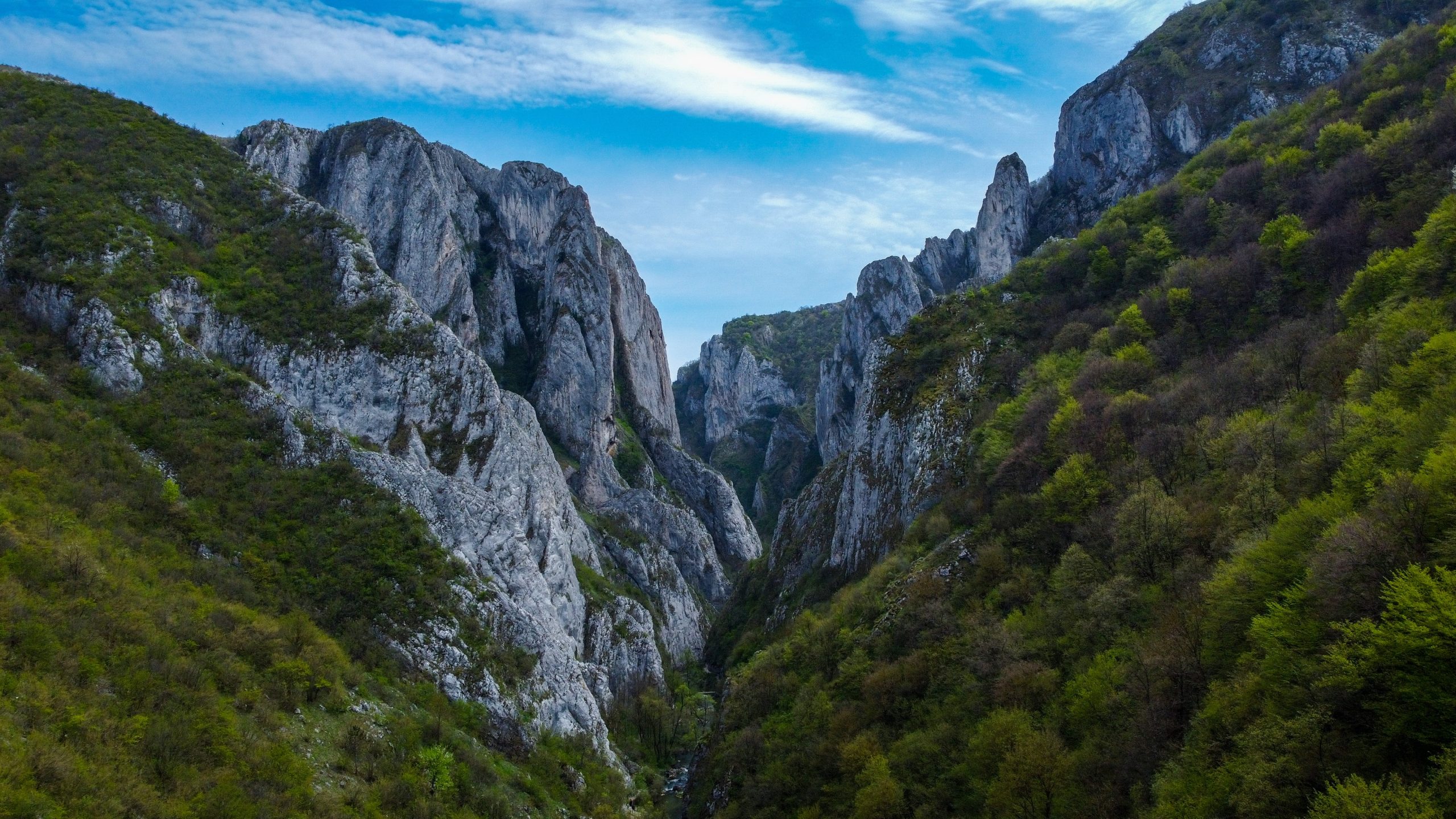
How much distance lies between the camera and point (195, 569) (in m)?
31.9

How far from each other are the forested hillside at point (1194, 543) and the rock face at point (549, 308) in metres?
57.1

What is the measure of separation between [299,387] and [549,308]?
67539 millimetres

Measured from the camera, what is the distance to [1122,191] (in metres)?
91.1

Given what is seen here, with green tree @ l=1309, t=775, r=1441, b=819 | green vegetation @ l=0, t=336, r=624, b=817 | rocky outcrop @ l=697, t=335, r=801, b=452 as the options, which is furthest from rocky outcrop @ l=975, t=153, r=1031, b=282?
green tree @ l=1309, t=775, r=1441, b=819

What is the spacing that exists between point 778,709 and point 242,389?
3655cm

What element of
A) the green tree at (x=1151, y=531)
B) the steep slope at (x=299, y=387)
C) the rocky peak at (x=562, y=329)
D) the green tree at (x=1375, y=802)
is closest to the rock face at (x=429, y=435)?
the steep slope at (x=299, y=387)

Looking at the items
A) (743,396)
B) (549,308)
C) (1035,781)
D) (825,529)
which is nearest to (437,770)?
(1035,781)

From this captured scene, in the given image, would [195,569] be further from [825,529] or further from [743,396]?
[743,396]

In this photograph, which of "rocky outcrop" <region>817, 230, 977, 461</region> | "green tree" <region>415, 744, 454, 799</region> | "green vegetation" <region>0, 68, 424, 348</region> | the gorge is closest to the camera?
the gorge

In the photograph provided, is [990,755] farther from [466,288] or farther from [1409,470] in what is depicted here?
[466,288]

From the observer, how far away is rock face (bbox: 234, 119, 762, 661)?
313ft

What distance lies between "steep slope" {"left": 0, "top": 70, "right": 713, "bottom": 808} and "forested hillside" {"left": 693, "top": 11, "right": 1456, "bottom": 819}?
17.5m

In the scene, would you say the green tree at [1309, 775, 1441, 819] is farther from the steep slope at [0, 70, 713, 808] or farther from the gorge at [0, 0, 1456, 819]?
the steep slope at [0, 70, 713, 808]

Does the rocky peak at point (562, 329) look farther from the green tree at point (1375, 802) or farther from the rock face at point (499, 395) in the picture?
the green tree at point (1375, 802)
